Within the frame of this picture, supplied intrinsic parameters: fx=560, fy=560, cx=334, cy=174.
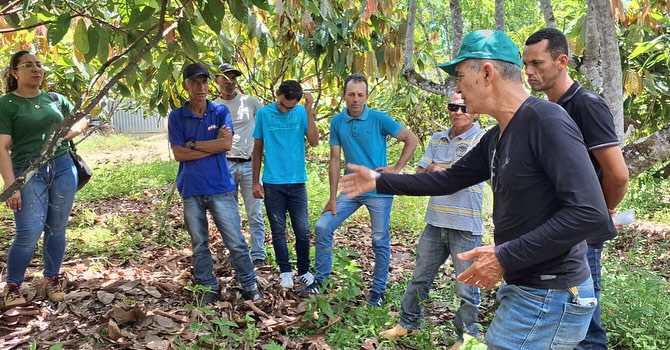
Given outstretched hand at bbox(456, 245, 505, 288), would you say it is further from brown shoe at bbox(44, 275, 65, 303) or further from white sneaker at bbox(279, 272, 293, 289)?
Result: brown shoe at bbox(44, 275, 65, 303)

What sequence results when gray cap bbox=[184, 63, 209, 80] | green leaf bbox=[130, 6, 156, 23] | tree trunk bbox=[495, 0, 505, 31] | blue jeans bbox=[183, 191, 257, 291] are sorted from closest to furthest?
green leaf bbox=[130, 6, 156, 23], gray cap bbox=[184, 63, 209, 80], blue jeans bbox=[183, 191, 257, 291], tree trunk bbox=[495, 0, 505, 31]

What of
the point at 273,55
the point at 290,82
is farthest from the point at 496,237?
the point at 273,55

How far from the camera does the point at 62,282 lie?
12.4 ft

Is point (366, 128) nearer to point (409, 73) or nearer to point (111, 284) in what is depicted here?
point (409, 73)

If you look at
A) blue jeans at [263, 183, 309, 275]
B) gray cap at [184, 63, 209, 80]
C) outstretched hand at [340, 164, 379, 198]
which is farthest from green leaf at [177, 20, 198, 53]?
blue jeans at [263, 183, 309, 275]

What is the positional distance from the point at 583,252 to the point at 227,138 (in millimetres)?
2403

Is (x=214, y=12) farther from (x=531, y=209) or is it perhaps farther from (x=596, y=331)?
(x=596, y=331)

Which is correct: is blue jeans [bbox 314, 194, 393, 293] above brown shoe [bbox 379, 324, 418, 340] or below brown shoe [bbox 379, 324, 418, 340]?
above

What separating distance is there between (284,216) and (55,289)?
62.1 inches

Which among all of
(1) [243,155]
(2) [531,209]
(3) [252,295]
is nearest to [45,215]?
(3) [252,295]

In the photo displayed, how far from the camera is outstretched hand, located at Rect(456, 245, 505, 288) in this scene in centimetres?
160

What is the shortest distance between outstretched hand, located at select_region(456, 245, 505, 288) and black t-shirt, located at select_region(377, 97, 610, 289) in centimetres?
2

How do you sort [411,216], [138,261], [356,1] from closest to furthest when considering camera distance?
[138,261] < [356,1] < [411,216]

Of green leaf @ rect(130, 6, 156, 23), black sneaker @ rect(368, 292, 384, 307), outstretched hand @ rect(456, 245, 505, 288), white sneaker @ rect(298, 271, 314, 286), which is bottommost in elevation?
black sneaker @ rect(368, 292, 384, 307)
